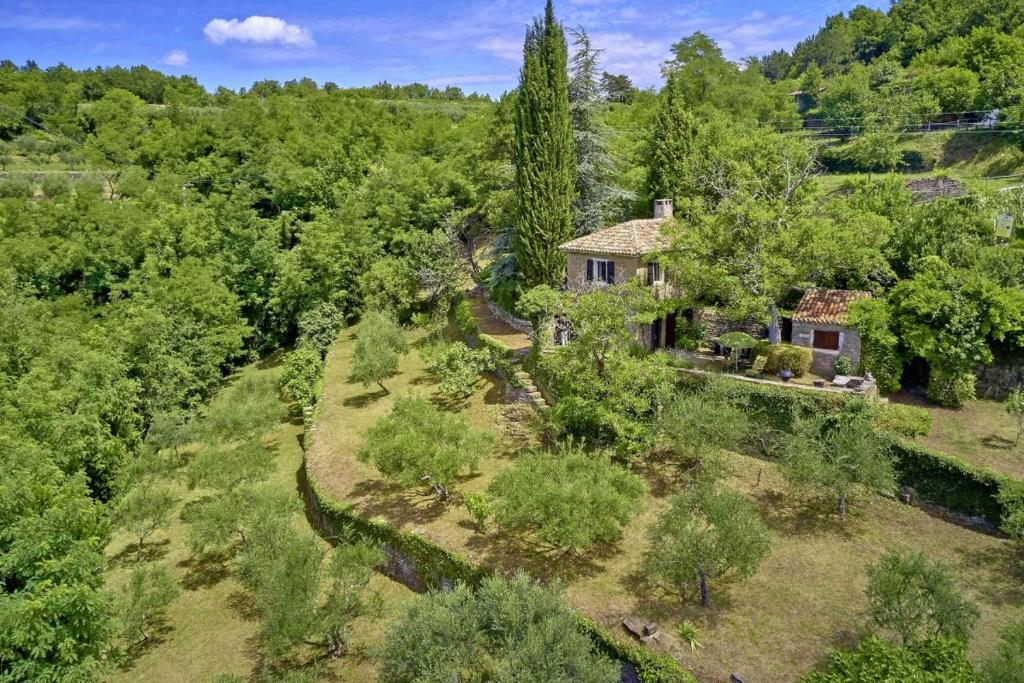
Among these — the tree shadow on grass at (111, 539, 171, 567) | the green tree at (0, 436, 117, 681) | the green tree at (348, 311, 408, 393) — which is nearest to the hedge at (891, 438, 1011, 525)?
the green tree at (348, 311, 408, 393)

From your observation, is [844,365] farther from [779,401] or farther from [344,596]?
[344,596]

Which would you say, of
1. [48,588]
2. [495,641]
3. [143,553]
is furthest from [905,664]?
[143,553]

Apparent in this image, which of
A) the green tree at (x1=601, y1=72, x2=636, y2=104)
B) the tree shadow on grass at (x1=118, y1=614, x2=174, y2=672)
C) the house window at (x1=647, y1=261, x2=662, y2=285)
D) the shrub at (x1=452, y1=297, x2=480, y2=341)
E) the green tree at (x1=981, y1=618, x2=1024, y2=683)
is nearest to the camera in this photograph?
the green tree at (x1=981, y1=618, x2=1024, y2=683)

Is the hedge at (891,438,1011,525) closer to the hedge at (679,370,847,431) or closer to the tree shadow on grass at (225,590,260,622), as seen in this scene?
the hedge at (679,370,847,431)

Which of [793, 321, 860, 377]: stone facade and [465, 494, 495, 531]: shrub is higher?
[793, 321, 860, 377]: stone facade

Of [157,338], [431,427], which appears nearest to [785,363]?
[431,427]

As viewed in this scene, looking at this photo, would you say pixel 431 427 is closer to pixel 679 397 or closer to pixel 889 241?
pixel 679 397

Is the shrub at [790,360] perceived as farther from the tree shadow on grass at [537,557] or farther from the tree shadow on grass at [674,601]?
the tree shadow on grass at [537,557]
